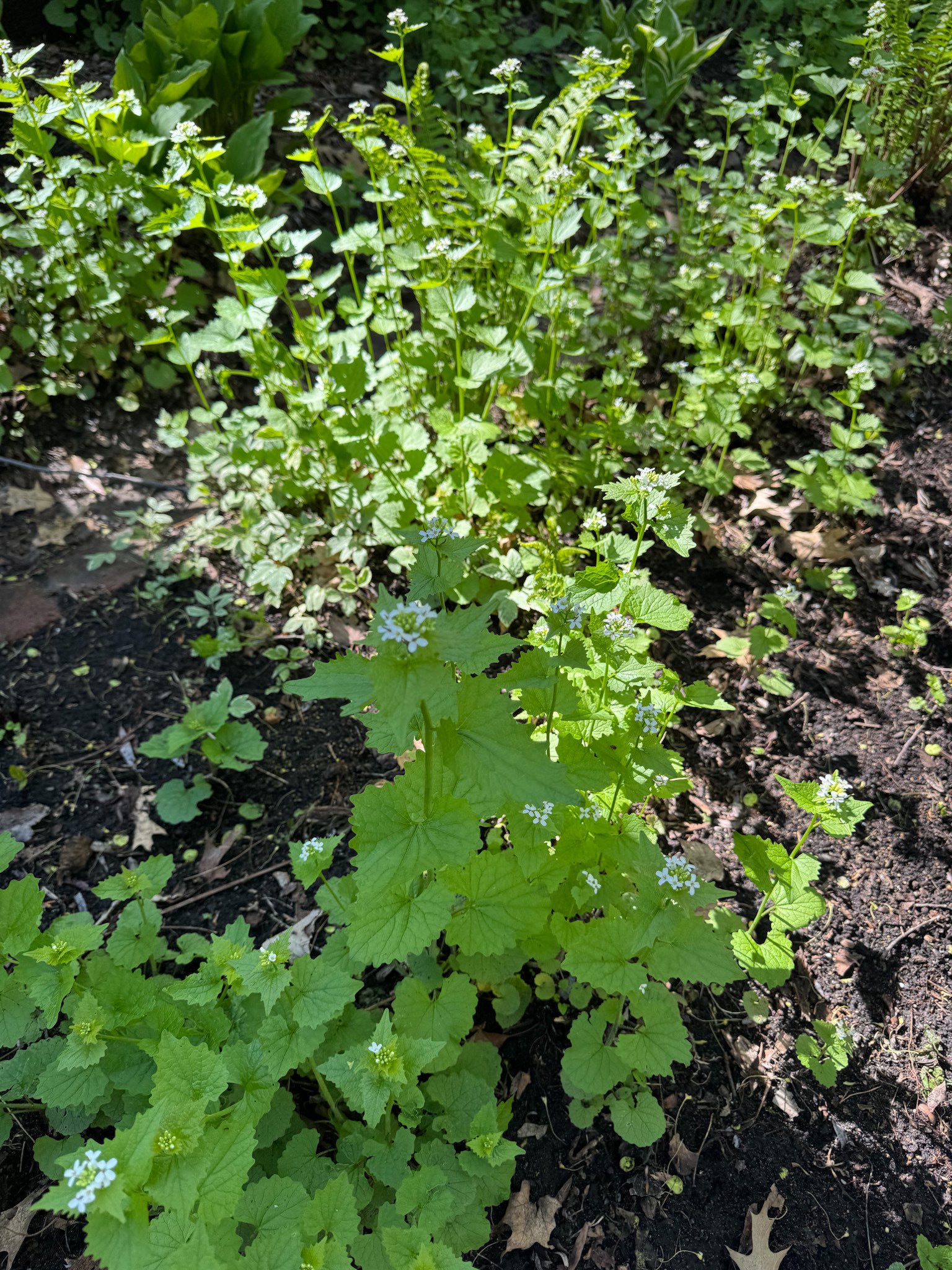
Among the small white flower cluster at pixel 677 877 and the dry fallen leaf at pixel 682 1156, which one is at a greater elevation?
the small white flower cluster at pixel 677 877

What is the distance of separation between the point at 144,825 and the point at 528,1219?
1567 millimetres

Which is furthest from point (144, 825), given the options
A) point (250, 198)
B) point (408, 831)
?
point (250, 198)

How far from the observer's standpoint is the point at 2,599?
3.13m

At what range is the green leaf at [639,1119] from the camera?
5.95ft

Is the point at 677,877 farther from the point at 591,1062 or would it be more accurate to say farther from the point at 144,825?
the point at 144,825

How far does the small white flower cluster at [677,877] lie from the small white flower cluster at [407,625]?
89cm

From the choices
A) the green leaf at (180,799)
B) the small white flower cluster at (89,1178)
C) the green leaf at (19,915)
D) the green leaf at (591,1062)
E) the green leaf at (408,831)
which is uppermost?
the green leaf at (408,831)

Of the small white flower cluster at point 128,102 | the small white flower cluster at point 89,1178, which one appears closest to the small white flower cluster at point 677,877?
the small white flower cluster at point 89,1178

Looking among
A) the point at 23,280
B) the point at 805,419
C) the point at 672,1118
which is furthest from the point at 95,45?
the point at 672,1118

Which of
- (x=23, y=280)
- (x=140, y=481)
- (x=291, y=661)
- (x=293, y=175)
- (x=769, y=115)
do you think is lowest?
(x=291, y=661)

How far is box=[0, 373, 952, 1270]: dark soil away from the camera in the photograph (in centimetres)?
193

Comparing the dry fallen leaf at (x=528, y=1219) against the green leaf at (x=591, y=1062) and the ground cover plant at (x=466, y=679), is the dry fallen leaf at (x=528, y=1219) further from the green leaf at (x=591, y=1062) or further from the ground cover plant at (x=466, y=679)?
the green leaf at (x=591, y=1062)

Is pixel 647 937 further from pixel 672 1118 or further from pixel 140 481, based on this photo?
pixel 140 481

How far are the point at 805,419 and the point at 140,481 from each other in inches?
121
